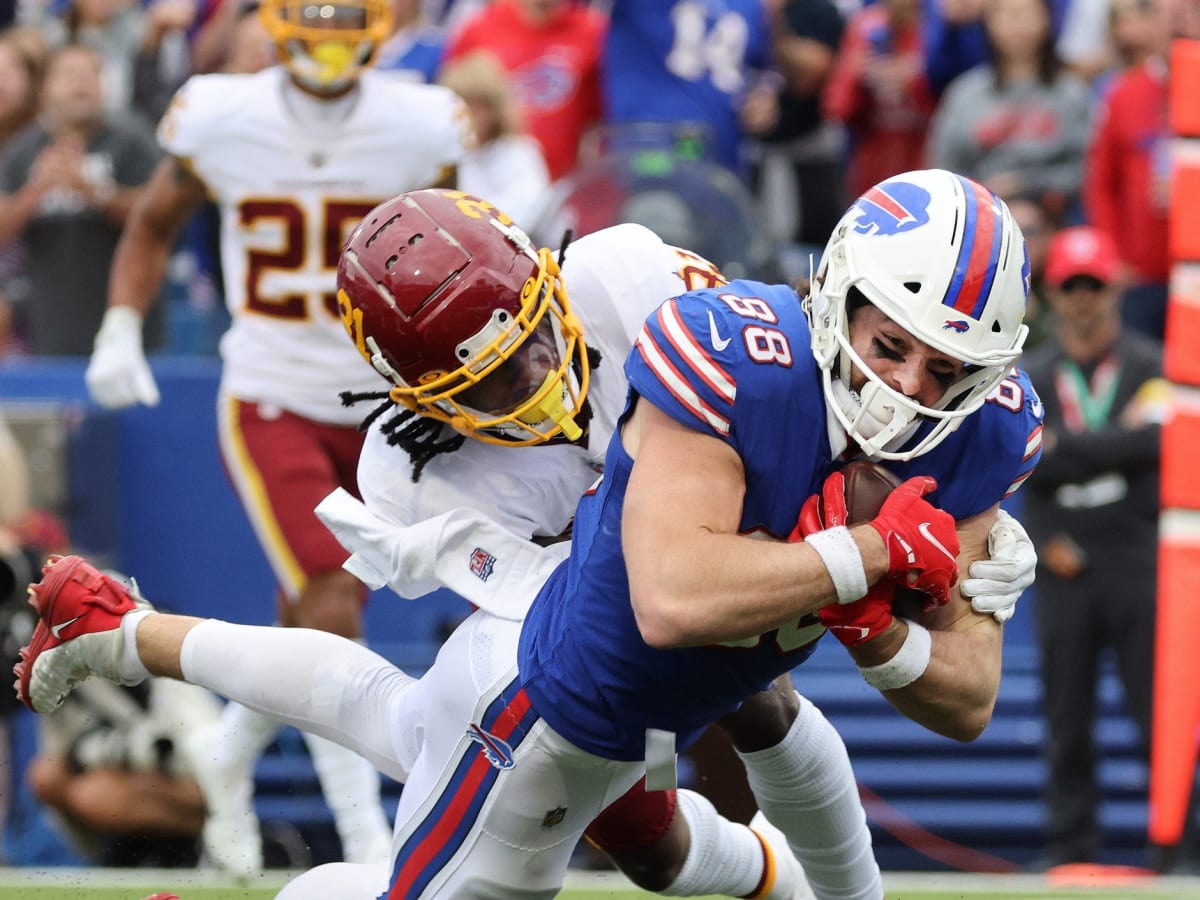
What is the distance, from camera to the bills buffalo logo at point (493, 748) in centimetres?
311

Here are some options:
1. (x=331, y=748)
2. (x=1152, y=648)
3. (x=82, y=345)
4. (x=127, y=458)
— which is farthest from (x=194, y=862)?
(x=1152, y=648)

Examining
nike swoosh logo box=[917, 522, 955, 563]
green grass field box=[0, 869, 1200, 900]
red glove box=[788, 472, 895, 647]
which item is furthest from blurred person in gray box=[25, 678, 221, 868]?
nike swoosh logo box=[917, 522, 955, 563]

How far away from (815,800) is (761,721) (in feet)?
0.57

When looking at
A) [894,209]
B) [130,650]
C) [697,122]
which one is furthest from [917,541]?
[697,122]

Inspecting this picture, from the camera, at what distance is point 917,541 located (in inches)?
106

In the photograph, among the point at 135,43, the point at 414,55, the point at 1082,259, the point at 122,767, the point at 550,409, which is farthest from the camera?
the point at 135,43

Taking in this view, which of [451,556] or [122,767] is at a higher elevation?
[451,556]

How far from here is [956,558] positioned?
285 centimetres

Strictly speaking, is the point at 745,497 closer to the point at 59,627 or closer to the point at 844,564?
the point at 844,564

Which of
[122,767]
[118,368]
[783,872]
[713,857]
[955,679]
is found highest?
[955,679]

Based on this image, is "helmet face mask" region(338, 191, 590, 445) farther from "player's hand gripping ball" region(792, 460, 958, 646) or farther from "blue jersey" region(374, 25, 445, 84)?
"blue jersey" region(374, 25, 445, 84)

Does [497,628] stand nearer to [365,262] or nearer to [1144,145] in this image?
[365,262]

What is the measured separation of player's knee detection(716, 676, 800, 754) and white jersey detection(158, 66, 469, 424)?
6.19 feet

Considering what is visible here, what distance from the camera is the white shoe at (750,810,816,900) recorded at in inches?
148
